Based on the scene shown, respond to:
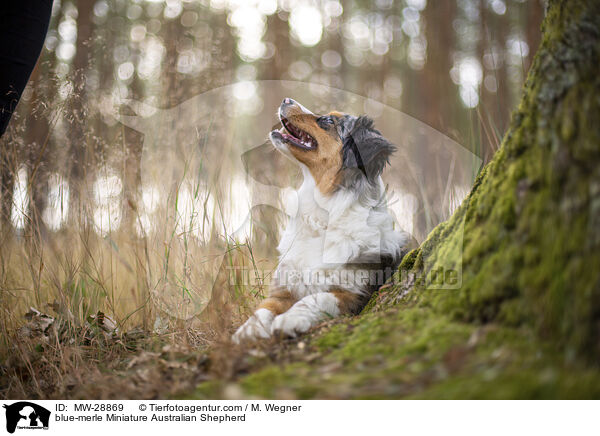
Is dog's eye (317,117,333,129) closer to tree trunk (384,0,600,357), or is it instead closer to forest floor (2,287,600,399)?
forest floor (2,287,600,399)

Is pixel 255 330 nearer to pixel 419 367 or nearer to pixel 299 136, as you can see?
pixel 419 367

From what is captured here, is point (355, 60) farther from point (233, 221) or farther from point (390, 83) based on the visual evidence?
point (233, 221)

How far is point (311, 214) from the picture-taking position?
2.99 meters

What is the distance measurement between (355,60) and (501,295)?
9.26 meters

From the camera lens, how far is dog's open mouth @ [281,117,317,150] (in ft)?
10.2

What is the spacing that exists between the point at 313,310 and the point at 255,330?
41 centimetres

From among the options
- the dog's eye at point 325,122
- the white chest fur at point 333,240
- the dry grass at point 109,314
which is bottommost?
the dry grass at point 109,314

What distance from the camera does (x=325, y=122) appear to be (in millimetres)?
3180

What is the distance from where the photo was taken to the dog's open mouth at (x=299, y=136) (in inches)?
122

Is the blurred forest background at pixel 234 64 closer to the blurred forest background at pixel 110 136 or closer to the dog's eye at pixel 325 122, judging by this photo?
the blurred forest background at pixel 110 136

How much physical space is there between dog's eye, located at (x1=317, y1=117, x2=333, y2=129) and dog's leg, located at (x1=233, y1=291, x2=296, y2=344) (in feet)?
4.53

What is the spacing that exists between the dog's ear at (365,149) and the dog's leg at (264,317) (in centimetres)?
111
